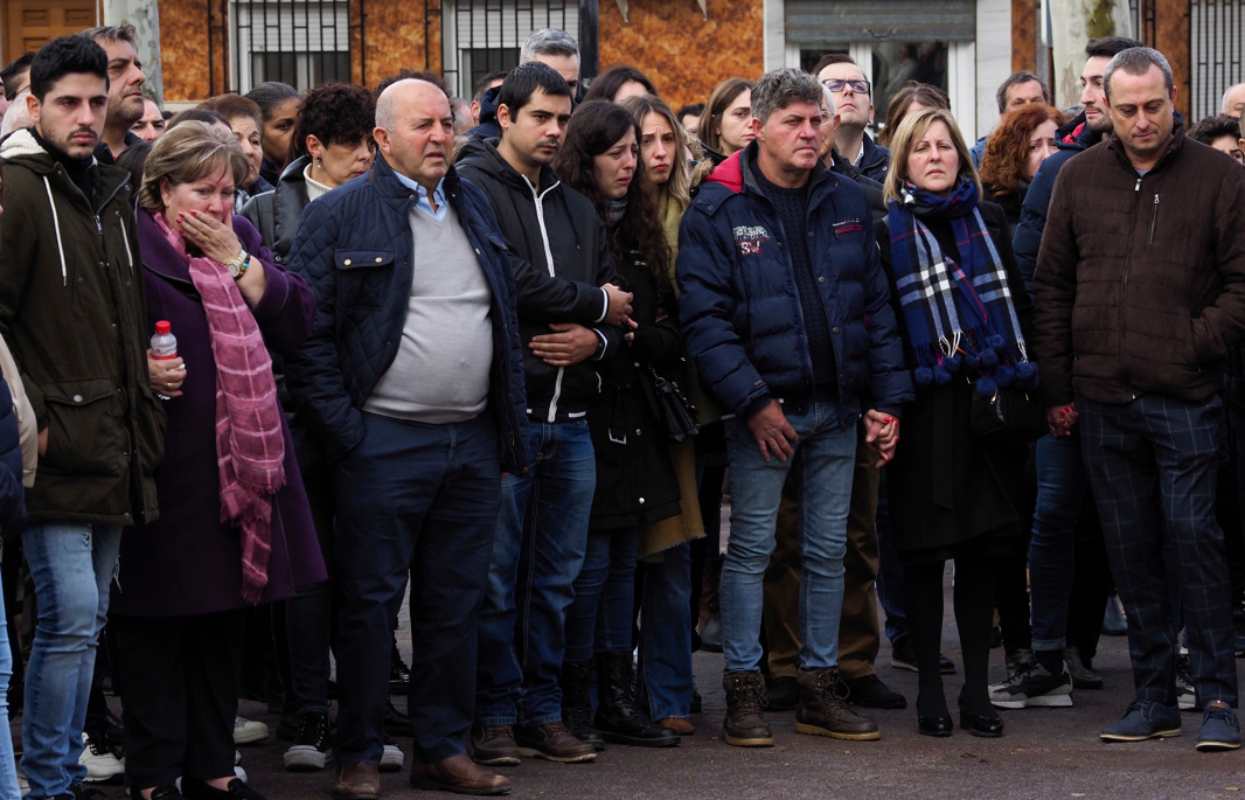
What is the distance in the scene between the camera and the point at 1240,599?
9.45 metres

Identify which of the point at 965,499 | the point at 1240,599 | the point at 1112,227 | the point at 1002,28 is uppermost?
the point at 1002,28

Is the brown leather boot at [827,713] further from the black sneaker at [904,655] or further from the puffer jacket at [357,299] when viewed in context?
the puffer jacket at [357,299]

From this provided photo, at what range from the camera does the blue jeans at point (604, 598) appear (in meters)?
7.41

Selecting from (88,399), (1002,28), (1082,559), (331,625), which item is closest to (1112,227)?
(1082,559)

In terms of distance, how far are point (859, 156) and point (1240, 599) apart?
2.56 meters

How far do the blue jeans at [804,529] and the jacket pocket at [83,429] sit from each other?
238 centimetres

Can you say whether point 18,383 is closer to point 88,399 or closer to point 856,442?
point 88,399

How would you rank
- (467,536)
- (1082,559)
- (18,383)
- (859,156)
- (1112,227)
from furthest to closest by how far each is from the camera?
(859,156) → (1082,559) → (1112,227) → (467,536) → (18,383)

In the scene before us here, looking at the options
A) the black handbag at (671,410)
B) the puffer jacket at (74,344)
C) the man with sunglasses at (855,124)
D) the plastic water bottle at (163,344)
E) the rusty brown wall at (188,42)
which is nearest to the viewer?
the puffer jacket at (74,344)

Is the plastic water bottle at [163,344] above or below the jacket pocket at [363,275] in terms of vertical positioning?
below

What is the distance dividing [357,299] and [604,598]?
5.23 feet

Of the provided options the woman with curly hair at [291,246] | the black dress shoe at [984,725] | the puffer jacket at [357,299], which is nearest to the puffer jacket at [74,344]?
the puffer jacket at [357,299]

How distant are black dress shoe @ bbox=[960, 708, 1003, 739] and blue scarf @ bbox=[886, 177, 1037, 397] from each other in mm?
1132

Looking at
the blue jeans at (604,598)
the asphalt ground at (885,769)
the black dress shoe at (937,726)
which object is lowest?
the asphalt ground at (885,769)
